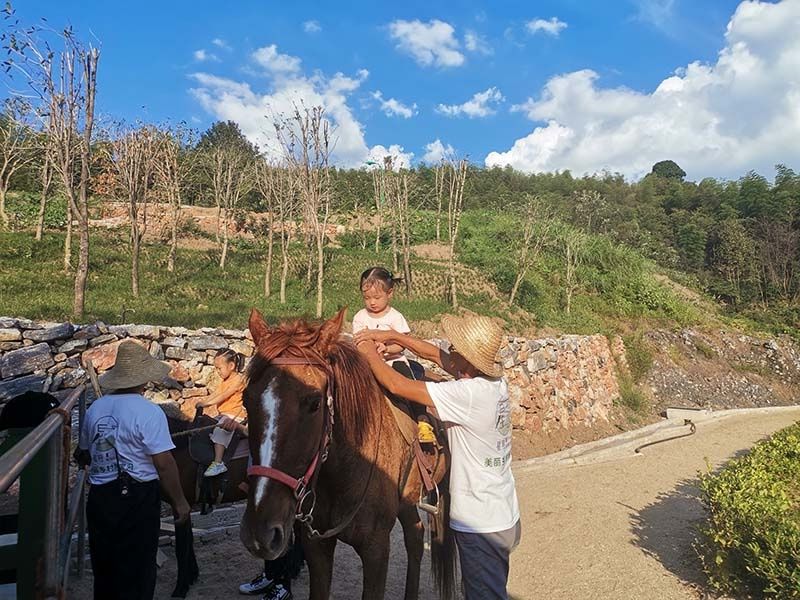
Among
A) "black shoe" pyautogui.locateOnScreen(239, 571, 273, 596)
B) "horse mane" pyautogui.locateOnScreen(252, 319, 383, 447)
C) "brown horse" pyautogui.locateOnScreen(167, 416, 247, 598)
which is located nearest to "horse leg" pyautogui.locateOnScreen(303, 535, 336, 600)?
"horse mane" pyautogui.locateOnScreen(252, 319, 383, 447)

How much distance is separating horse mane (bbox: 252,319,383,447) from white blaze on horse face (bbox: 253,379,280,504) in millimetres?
145

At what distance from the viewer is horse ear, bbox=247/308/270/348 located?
229 cm

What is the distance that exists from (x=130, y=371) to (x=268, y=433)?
4.98 feet

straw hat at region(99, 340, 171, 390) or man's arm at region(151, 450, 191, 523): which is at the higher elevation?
straw hat at region(99, 340, 171, 390)

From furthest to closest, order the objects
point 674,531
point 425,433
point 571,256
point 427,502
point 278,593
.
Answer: point 571,256
point 674,531
point 278,593
point 427,502
point 425,433

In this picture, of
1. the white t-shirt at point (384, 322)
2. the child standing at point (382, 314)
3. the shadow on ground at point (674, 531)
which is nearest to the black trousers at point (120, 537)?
the child standing at point (382, 314)

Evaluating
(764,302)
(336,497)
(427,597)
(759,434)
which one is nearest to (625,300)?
(759,434)

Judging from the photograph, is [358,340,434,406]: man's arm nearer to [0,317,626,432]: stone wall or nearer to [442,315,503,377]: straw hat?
[442,315,503,377]: straw hat

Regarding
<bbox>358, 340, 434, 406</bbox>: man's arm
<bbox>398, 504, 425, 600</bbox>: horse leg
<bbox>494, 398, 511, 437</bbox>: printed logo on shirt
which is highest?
<bbox>358, 340, 434, 406</bbox>: man's arm

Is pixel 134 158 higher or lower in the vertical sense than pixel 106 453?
higher

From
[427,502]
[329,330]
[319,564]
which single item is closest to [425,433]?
[427,502]

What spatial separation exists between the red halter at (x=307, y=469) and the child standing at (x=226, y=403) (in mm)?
2245

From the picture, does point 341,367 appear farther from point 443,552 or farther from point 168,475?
point 443,552

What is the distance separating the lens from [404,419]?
3.07 metres
